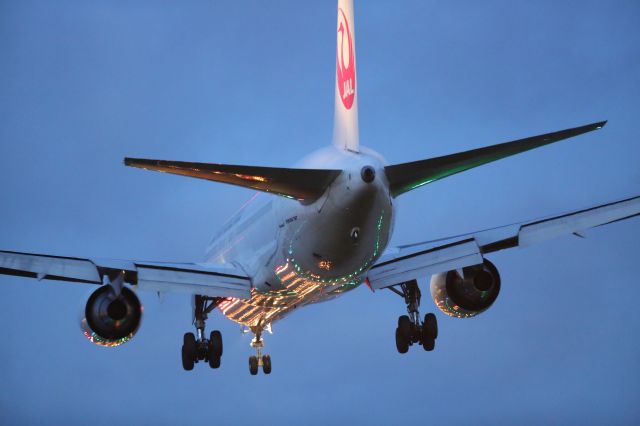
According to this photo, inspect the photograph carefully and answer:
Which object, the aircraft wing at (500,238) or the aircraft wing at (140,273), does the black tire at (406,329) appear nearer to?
the aircraft wing at (500,238)

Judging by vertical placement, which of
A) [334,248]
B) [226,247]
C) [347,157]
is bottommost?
[334,248]

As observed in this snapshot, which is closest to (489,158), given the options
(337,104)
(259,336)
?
(337,104)

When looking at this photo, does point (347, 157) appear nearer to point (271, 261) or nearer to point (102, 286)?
point (271, 261)

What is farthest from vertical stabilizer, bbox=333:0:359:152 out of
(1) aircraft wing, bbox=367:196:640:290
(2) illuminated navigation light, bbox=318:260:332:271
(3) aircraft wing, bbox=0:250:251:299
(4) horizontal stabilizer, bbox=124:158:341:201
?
(3) aircraft wing, bbox=0:250:251:299

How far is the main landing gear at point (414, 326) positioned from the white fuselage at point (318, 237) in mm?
2654

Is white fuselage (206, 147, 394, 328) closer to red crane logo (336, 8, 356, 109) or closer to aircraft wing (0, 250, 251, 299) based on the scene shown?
aircraft wing (0, 250, 251, 299)

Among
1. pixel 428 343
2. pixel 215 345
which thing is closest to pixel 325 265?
pixel 428 343

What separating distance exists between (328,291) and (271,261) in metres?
1.81

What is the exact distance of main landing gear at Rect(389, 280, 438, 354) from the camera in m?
29.2

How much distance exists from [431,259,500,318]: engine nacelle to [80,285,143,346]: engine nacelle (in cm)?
901

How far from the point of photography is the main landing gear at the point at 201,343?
30.4 metres

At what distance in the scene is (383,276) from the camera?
27.7 m

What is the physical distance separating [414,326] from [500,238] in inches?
175

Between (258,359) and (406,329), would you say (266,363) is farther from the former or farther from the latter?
(406,329)
